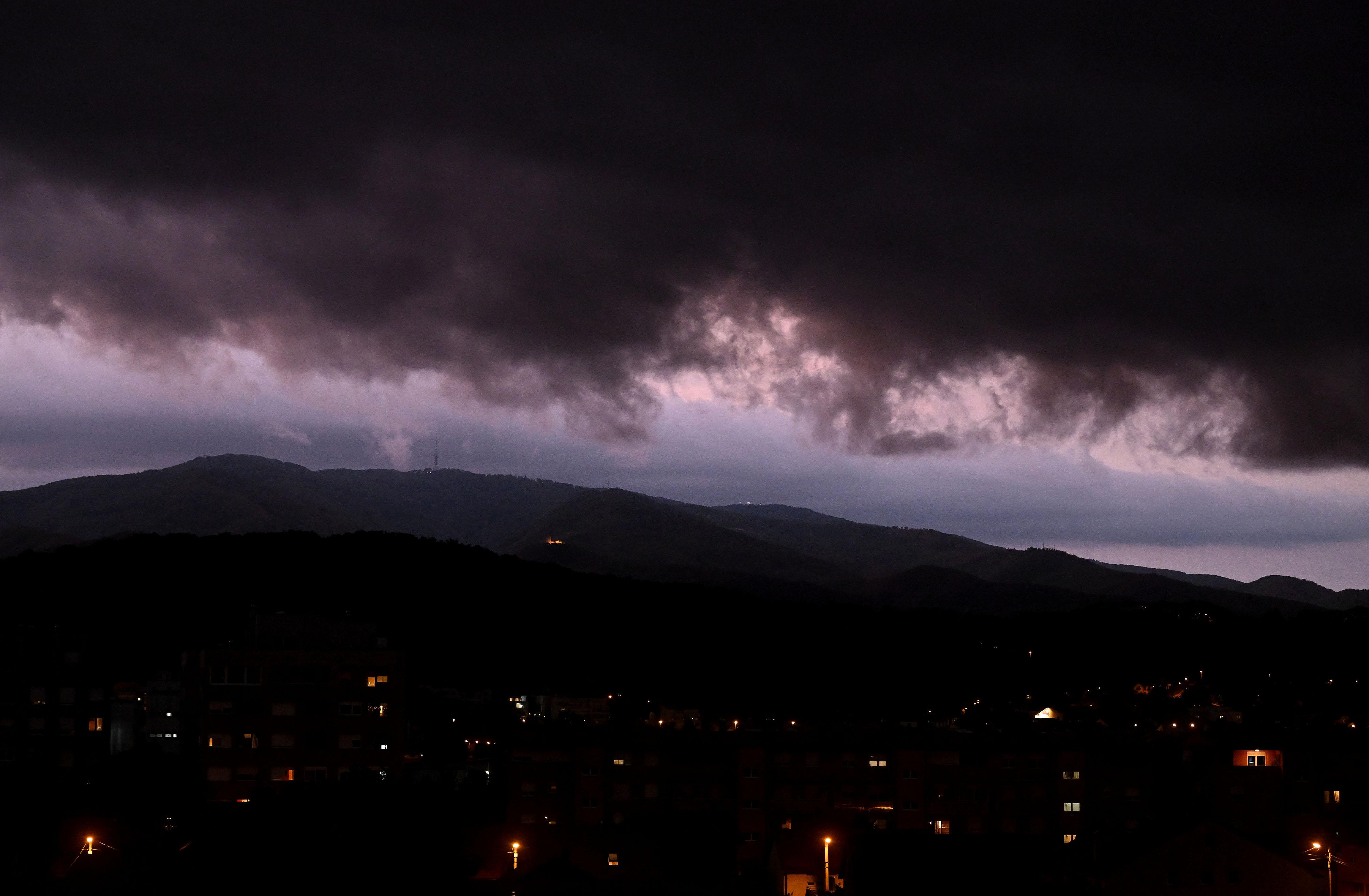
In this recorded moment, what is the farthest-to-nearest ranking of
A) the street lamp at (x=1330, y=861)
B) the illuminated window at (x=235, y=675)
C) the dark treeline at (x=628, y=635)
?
the dark treeline at (x=628, y=635) → the illuminated window at (x=235, y=675) → the street lamp at (x=1330, y=861)

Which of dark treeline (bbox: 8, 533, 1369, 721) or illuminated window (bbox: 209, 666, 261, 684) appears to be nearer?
illuminated window (bbox: 209, 666, 261, 684)

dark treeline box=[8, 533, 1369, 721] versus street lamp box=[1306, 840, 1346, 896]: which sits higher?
dark treeline box=[8, 533, 1369, 721]

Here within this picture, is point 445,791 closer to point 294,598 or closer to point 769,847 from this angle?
point 769,847

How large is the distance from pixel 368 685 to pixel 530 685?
4313 cm

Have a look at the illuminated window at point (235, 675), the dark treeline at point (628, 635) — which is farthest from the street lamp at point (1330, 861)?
the illuminated window at point (235, 675)

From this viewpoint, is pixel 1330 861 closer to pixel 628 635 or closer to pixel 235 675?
pixel 235 675

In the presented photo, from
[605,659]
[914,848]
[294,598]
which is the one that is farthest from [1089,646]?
[914,848]

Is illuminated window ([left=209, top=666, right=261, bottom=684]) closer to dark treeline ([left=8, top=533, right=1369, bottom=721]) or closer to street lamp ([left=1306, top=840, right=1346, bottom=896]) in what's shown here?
dark treeline ([left=8, top=533, right=1369, bottom=721])

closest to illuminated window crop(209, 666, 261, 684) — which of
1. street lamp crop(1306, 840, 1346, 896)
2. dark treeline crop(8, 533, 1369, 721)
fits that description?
dark treeline crop(8, 533, 1369, 721)

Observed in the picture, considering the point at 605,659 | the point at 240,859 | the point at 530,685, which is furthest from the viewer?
the point at 605,659

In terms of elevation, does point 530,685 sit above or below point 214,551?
below

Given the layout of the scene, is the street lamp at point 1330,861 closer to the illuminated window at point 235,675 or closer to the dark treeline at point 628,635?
the dark treeline at point 628,635

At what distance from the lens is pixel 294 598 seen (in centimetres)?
12319

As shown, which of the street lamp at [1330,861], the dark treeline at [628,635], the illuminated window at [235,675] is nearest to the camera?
the street lamp at [1330,861]
